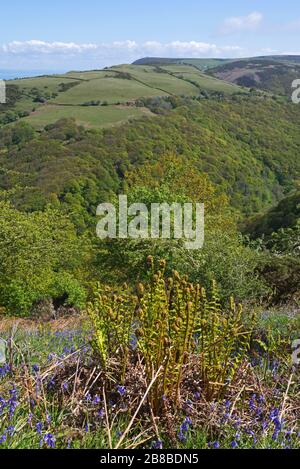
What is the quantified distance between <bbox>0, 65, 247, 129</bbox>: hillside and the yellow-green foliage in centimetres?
9273

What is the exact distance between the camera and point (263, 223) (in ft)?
141

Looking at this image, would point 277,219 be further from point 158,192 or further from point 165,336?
point 165,336

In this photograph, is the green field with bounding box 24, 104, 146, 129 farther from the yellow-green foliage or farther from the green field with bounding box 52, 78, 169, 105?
the yellow-green foliage

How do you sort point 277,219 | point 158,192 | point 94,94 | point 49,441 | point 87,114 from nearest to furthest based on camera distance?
point 49,441 → point 158,192 → point 277,219 → point 87,114 → point 94,94

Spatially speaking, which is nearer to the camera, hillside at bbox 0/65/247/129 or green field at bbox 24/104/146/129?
green field at bbox 24/104/146/129

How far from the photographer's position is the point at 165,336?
9.89 feet

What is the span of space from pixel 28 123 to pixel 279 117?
183ft

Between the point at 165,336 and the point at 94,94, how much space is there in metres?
123

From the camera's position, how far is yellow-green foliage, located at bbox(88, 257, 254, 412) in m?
2.95

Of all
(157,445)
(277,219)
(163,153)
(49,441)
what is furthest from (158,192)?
(163,153)

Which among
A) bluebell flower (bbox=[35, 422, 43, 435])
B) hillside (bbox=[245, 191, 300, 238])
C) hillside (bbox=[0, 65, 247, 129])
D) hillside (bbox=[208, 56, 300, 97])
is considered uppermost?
hillside (bbox=[208, 56, 300, 97])

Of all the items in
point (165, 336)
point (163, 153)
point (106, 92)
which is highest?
point (106, 92)

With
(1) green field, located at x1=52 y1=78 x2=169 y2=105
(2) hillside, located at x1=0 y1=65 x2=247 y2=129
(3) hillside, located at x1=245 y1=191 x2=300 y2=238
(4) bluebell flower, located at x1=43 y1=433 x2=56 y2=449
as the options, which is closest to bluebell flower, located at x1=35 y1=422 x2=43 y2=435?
(4) bluebell flower, located at x1=43 y1=433 x2=56 y2=449
